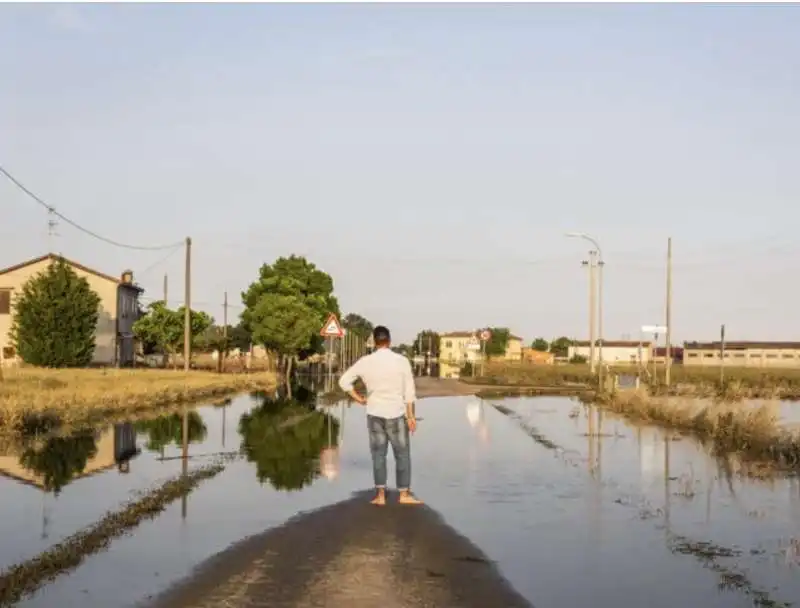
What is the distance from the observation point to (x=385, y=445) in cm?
1152

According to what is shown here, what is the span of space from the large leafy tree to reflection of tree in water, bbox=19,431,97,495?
149 feet

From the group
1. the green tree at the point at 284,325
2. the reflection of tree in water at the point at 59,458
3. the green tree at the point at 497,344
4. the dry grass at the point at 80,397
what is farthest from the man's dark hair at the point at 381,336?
the green tree at the point at 497,344

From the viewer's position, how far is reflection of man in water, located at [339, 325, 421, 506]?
11.4 metres

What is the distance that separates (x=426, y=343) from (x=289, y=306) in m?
113

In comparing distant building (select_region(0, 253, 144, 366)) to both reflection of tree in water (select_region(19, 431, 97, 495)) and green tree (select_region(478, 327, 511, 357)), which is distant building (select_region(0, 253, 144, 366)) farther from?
green tree (select_region(478, 327, 511, 357))

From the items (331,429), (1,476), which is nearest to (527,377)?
(331,429)

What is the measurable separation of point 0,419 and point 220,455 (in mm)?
5633

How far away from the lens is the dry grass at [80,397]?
2208 cm

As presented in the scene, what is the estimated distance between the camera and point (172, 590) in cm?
733

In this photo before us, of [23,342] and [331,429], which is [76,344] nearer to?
[23,342]

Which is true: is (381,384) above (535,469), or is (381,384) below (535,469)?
above

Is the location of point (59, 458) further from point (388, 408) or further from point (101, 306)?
point (101, 306)

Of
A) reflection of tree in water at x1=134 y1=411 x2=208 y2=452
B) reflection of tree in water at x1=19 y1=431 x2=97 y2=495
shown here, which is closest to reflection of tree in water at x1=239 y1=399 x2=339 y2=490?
reflection of tree in water at x1=134 y1=411 x2=208 y2=452

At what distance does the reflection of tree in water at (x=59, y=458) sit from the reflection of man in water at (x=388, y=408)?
428cm
